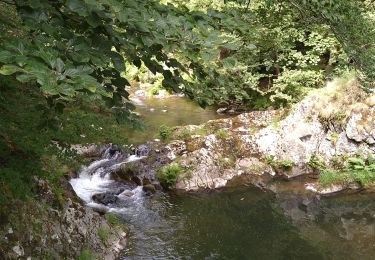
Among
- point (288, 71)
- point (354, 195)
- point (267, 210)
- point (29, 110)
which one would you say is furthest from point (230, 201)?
point (29, 110)

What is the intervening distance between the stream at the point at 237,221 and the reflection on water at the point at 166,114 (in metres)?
2.07

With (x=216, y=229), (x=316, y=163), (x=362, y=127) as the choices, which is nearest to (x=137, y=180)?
(x=216, y=229)

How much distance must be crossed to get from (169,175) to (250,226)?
11.0 ft

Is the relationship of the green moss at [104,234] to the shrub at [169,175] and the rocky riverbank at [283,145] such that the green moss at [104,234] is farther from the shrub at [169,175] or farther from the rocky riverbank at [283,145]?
the rocky riverbank at [283,145]

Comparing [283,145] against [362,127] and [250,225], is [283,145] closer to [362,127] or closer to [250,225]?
[362,127]

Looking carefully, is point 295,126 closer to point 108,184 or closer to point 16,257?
point 108,184

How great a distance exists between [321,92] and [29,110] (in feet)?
42.3

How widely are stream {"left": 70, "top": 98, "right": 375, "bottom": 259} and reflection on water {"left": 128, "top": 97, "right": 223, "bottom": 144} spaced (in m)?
2.07

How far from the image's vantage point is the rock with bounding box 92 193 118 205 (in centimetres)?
1194

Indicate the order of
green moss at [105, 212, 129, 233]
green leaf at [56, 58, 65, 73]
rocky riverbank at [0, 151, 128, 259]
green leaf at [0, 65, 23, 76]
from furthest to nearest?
green moss at [105, 212, 129, 233] → rocky riverbank at [0, 151, 128, 259] → green leaf at [56, 58, 65, 73] → green leaf at [0, 65, 23, 76]

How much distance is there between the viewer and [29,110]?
13.9 ft

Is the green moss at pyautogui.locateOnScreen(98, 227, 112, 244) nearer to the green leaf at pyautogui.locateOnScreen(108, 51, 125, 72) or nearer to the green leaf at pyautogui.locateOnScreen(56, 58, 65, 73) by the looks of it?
the green leaf at pyautogui.locateOnScreen(108, 51, 125, 72)

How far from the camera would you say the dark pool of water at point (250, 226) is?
31.5 feet

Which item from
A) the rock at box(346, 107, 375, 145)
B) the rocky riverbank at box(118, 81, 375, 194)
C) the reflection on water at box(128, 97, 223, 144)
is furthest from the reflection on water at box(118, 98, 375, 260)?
the reflection on water at box(128, 97, 223, 144)
